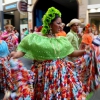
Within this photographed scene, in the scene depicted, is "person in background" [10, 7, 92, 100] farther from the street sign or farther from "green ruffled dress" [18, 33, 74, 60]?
the street sign

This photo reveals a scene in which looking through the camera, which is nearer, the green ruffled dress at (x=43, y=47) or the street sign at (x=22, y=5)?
the green ruffled dress at (x=43, y=47)

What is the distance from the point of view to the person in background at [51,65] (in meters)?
2.97

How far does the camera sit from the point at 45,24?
322 centimetres

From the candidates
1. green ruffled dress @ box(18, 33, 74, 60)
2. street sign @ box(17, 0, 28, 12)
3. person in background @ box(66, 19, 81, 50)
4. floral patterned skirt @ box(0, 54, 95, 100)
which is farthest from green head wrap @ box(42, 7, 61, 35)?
street sign @ box(17, 0, 28, 12)

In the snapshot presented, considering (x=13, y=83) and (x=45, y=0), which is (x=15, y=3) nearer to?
(x=45, y=0)

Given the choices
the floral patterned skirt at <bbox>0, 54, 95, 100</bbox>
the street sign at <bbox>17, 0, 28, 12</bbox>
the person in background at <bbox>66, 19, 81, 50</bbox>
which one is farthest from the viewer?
the street sign at <bbox>17, 0, 28, 12</bbox>

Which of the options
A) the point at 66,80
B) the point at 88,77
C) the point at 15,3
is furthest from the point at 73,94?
the point at 15,3

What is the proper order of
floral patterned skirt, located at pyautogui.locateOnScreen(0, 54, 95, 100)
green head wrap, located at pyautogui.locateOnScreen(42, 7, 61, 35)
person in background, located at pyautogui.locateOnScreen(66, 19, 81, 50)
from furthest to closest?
person in background, located at pyautogui.locateOnScreen(66, 19, 81, 50), green head wrap, located at pyautogui.locateOnScreen(42, 7, 61, 35), floral patterned skirt, located at pyautogui.locateOnScreen(0, 54, 95, 100)

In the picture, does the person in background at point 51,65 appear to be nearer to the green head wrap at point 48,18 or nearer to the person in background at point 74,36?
the green head wrap at point 48,18

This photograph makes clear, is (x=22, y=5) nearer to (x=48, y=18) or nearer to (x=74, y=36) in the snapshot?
(x=74, y=36)

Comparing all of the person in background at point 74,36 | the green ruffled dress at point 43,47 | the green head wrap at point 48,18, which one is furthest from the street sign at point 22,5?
the green ruffled dress at point 43,47

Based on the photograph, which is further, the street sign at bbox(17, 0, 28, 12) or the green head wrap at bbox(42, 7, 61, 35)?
the street sign at bbox(17, 0, 28, 12)

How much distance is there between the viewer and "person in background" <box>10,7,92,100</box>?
9.74 ft

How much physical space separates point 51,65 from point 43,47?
227 millimetres
